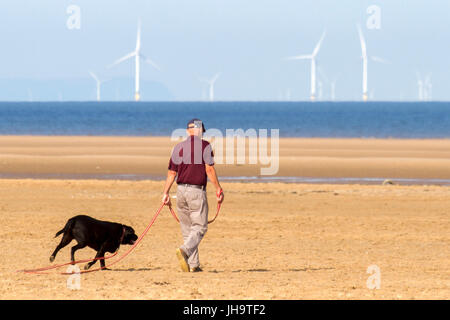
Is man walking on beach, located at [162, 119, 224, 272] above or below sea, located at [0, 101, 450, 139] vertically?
below

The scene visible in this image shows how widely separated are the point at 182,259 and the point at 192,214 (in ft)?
2.07

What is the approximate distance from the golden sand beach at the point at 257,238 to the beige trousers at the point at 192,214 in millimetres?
450

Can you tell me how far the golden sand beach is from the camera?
1102 centimetres

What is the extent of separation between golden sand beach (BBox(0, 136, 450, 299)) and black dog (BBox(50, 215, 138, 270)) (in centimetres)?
37

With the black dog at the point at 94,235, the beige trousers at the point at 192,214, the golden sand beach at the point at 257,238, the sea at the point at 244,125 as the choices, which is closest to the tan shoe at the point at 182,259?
the beige trousers at the point at 192,214

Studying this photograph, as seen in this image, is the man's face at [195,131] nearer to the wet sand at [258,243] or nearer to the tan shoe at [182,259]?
the tan shoe at [182,259]

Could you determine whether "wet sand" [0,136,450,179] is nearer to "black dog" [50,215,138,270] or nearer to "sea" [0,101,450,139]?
"black dog" [50,215,138,270]

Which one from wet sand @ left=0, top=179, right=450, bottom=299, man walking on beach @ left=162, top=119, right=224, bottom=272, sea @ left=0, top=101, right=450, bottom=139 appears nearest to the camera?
wet sand @ left=0, top=179, right=450, bottom=299

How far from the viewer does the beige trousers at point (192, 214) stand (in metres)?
11.9

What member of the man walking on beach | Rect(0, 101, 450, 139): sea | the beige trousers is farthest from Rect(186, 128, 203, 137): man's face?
Rect(0, 101, 450, 139): sea

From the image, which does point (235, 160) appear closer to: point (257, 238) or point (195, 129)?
point (257, 238)

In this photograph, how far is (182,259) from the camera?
12.1 m

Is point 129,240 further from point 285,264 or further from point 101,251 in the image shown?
point 285,264

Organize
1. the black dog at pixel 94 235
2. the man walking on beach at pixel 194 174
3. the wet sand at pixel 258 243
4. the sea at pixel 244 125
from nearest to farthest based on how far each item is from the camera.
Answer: the wet sand at pixel 258 243 → the man walking on beach at pixel 194 174 → the black dog at pixel 94 235 → the sea at pixel 244 125
